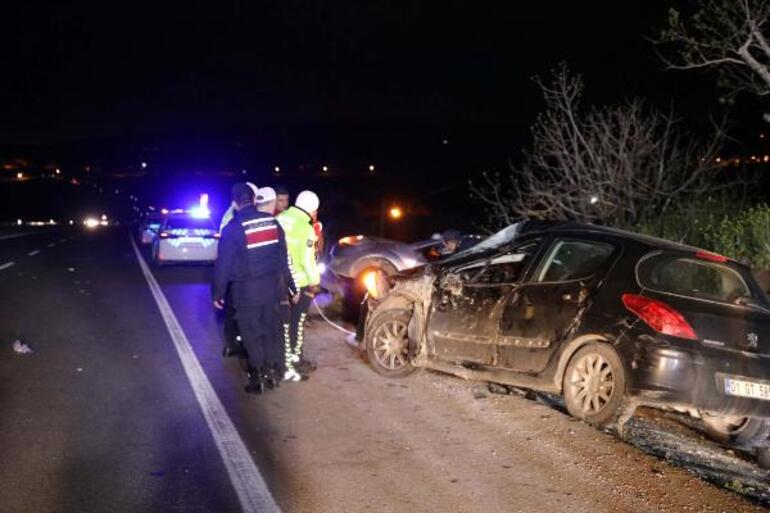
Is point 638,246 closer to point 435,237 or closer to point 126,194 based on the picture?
point 435,237

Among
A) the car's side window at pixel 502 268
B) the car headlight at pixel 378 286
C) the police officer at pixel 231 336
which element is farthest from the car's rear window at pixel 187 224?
the car's side window at pixel 502 268

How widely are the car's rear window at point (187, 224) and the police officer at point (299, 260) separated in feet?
38.8

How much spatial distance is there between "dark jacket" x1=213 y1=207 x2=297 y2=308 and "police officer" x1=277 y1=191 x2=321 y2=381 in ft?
1.84

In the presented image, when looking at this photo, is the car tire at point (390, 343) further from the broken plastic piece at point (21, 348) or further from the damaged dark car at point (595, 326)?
the broken plastic piece at point (21, 348)

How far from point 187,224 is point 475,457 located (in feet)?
49.1

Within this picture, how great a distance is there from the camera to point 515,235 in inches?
276

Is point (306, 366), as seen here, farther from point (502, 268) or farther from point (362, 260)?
point (362, 260)

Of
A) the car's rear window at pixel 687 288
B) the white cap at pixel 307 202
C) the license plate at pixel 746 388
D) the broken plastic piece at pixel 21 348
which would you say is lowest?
the broken plastic piece at pixel 21 348

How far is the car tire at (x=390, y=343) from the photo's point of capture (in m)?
7.46

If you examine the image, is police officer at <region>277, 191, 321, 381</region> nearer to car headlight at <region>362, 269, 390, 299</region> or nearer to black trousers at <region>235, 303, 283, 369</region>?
black trousers at <region>235, 303, 283, 369</region>

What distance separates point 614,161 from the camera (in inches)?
589

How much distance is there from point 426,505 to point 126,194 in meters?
163

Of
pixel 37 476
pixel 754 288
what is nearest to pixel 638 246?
pixel 754 288

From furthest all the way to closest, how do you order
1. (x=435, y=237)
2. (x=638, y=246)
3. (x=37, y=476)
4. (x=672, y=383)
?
(x=435, y=237)
(x=638, y=246)
(x=672, y=383)
(x=37, y=476)
